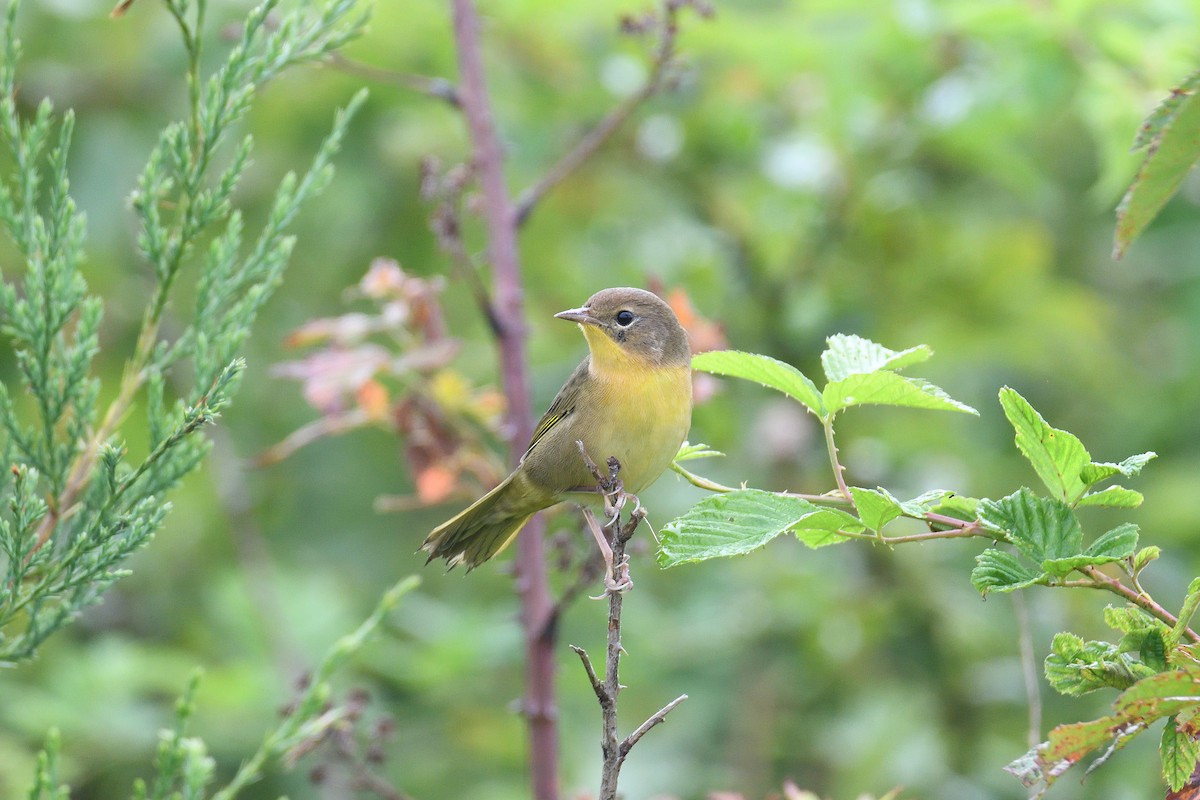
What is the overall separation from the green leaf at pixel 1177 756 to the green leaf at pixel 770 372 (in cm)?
62

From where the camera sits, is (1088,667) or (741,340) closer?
(1088,667)

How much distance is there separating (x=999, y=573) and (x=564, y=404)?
1.70m

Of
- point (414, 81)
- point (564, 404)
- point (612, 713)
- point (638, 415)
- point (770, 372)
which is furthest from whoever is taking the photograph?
point (564, 404)

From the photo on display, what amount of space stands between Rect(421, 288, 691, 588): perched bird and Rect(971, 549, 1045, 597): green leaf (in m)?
1.25

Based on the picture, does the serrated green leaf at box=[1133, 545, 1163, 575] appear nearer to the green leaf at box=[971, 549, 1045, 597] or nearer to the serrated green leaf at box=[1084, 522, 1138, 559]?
the serrated green leaf at box=[1084, 522, 1138, 559]

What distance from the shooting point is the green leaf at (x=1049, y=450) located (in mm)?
1601

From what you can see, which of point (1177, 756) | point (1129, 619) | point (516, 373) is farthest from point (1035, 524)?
point (516, 373)

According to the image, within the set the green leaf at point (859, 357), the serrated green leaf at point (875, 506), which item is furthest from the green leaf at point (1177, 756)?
the green leaf at point (859, 357)

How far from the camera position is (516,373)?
2889 millimetres

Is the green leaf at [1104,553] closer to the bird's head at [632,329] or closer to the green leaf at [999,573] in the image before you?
the green leaf at [999,573]

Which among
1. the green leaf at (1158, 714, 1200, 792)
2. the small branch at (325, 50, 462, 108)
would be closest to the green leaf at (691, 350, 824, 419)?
the green leaf at (1158, 714, 1200, 792)

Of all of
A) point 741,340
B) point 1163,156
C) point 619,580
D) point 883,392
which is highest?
point 1163,156

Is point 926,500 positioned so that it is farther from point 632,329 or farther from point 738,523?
point 632,329

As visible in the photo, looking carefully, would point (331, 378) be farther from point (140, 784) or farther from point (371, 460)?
point (371, 460)
